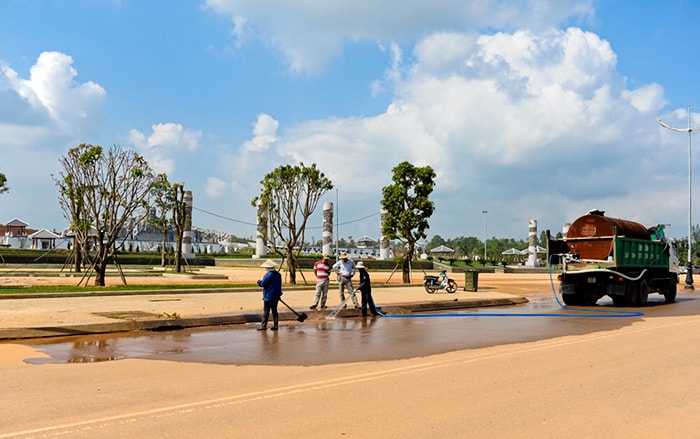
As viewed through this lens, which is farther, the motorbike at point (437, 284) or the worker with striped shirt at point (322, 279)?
the motorbike at point (437, 284)

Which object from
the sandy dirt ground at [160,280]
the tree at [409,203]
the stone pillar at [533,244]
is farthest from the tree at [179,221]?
the stone pillar at [533,244]

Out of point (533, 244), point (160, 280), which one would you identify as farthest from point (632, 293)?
point (533, 244)

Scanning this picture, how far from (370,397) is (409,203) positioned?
26.9 meters

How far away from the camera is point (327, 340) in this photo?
42.3 feet

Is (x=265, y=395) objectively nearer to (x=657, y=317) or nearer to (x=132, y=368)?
(x=132, y=368)

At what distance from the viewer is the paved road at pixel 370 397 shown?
19.7ft

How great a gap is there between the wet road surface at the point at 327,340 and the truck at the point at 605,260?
331 centimetres

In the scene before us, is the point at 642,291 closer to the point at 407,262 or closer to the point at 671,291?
the point at 671,291

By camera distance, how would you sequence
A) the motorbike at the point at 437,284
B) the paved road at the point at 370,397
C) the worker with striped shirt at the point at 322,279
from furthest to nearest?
Answer: the motorbike at the point at 437,284 < the worker with striped shirt at the point at 322,279 < the paved road at the point at 370,397

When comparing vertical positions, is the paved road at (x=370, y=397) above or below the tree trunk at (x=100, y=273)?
below

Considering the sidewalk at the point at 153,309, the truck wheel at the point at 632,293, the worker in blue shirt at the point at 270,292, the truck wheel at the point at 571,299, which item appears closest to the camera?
the sidewalk at the point at 153,309

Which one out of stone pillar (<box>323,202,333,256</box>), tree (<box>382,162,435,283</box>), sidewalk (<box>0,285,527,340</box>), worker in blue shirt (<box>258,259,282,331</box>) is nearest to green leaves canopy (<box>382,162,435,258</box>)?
tree (<box>382,162,435,283</box>)

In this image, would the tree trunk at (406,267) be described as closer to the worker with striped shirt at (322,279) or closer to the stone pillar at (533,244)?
the worker with striped shirt at (322,279)

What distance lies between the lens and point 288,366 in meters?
9.60
